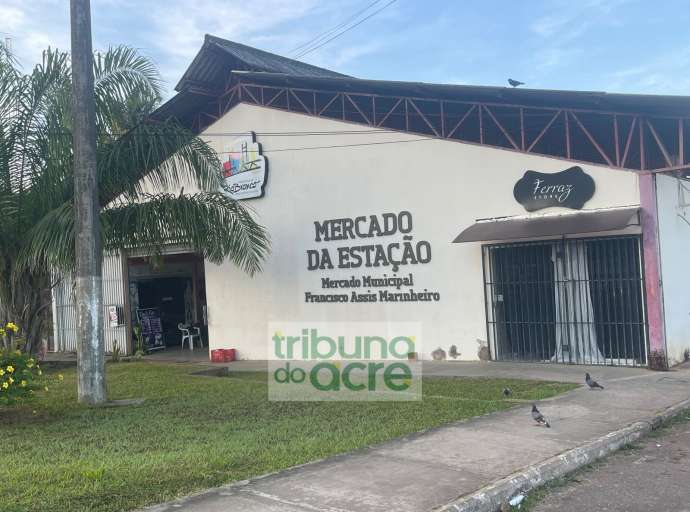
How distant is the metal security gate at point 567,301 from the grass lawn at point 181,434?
6.69 ft

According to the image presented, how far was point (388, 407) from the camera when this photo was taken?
8.43m

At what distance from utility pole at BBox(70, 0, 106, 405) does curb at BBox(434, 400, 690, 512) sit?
6104mm

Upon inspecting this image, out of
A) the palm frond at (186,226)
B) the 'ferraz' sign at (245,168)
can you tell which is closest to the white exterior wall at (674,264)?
the palm frond at (186,226)

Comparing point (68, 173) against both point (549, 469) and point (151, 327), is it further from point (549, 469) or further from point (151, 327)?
point (151, 327)

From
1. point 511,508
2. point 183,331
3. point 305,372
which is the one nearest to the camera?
point 511,508

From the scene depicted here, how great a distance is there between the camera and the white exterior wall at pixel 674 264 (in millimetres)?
10859

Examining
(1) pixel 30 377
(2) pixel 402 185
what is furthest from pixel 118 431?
(2) pixel 402 185

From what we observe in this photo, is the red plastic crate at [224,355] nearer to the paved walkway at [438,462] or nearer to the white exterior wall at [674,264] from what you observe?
the paved walkway at [438,462]

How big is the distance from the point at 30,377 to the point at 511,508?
228 inches

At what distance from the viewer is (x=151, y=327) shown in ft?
63.4

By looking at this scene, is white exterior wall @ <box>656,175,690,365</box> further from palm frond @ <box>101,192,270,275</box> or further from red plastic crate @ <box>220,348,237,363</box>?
red plastic crate @ <box>220,348,237,363</box>

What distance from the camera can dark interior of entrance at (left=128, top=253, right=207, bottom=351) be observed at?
19.0 metres

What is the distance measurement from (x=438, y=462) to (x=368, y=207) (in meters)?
8.52

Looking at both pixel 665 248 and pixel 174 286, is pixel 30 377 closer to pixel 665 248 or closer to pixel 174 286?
pixel 665 248
